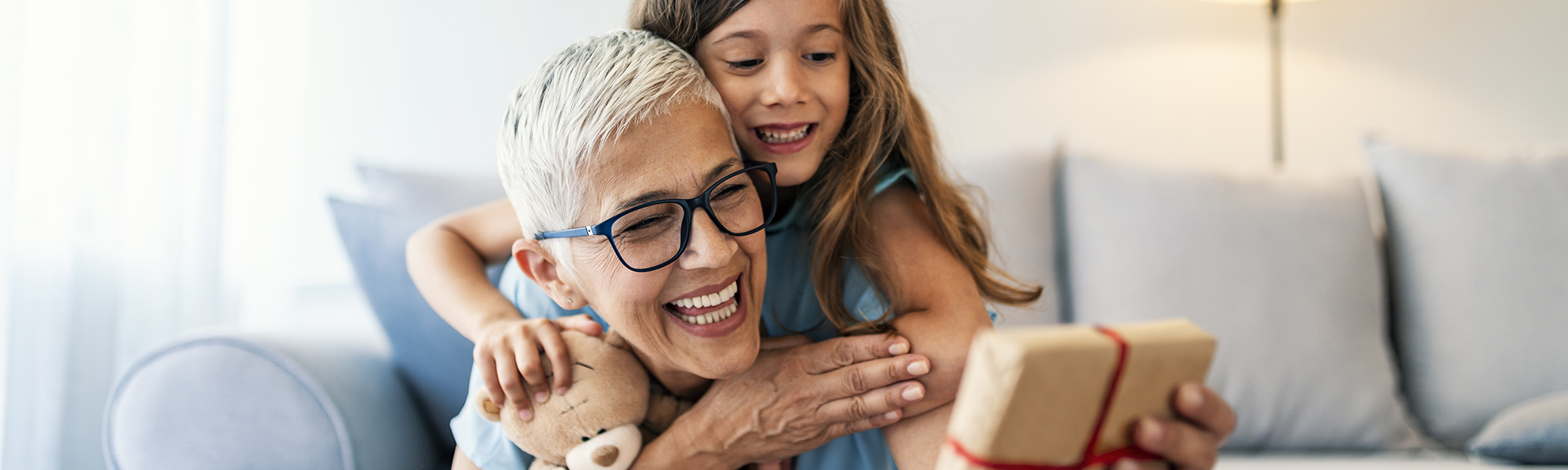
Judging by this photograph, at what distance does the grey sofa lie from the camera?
1711 mm

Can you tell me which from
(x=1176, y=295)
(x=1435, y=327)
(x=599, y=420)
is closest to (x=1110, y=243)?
(x=1176, y=295)

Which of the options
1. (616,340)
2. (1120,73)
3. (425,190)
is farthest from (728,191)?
(1120,73)

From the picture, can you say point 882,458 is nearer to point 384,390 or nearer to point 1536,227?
point 384,390

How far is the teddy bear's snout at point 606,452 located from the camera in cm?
111

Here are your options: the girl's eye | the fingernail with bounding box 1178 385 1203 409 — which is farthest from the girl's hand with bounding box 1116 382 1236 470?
the girl's eye

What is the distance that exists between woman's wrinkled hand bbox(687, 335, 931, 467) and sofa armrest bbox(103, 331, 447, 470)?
0.59 m

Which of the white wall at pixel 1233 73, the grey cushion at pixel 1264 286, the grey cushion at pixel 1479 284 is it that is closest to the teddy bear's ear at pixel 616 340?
the grey cushion at pixel 1264 286

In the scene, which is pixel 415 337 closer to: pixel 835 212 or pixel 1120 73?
pixel 835 212

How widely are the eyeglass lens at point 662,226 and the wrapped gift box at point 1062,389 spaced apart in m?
0.51

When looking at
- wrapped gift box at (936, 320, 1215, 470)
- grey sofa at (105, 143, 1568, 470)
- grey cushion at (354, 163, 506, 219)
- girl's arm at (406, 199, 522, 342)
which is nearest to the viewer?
wrapped gift box at (936, 320, 1215, 470)

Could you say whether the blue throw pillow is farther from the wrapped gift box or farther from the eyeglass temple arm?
the wrapped gift box

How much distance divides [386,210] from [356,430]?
554mm

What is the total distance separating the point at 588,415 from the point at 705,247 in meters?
0.30

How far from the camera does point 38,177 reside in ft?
6.48
